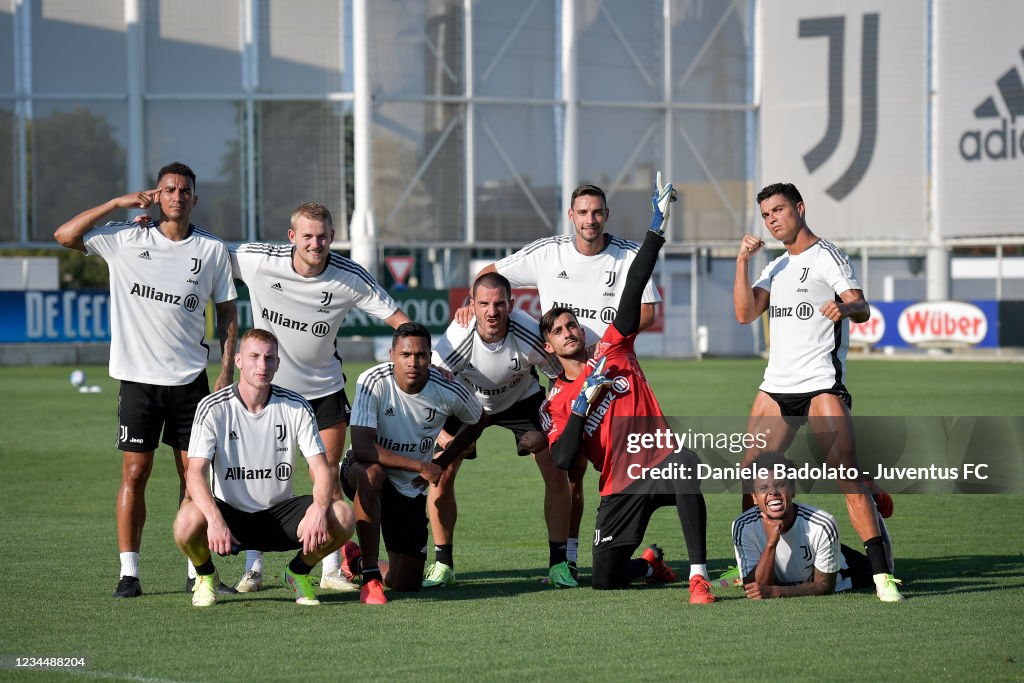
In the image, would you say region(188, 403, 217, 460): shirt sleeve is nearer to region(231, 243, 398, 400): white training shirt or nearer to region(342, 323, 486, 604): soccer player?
region(342, 323, 486, 604): soccer player

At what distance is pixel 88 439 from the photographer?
16844mm

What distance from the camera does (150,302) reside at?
26.3 feet

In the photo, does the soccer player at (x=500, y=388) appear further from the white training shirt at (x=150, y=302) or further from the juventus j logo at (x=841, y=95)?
the juventus j logo at (x=841, y=95)

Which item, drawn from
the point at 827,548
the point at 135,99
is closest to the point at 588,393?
the point at 827,548

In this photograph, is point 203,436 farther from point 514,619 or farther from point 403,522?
point 514,619

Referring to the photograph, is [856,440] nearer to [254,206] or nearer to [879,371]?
[879,371]

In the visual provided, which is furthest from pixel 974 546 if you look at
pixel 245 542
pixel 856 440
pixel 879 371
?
pixel 879 371

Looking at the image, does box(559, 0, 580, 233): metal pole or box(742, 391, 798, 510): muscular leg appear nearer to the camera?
box(742, 391, 798, 510): muscular leg

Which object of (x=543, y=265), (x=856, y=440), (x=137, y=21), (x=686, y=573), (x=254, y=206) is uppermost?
(x=137, y=21)

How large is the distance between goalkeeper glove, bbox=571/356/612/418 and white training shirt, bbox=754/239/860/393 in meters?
1.04

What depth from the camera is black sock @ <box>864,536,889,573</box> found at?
298 inches

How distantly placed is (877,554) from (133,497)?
4229 millimetres

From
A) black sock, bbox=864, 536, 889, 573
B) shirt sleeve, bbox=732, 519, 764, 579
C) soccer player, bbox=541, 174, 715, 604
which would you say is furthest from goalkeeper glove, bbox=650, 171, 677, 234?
black sock, bbox=864, 536, 889, 573

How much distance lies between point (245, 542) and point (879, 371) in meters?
24.9
